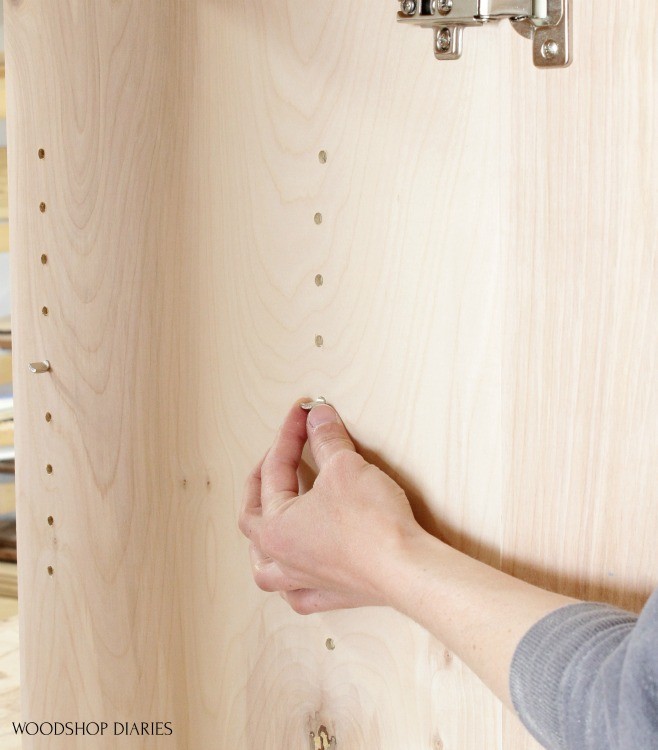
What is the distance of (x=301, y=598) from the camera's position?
596 millimetres

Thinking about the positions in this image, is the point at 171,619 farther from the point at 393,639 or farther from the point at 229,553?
the point at 393,639

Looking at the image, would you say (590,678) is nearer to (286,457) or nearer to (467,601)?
(467,601)

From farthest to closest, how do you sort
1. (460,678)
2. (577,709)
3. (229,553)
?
(229,553), (460,678), (577,709)

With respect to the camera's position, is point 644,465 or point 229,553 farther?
point 229,553

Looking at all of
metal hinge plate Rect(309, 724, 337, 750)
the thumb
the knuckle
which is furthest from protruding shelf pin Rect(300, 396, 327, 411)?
metal hinge plate Rect(309, 724, 337, 750)

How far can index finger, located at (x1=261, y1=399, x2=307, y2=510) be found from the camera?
23.8 inches

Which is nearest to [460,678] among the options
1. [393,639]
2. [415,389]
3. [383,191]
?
[393,639]

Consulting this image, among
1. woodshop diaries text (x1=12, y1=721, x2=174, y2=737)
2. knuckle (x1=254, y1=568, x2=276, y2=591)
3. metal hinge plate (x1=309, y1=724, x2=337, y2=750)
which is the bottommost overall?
woodshop diaries text (x1=12, y1=721, x2=174, y2=737)

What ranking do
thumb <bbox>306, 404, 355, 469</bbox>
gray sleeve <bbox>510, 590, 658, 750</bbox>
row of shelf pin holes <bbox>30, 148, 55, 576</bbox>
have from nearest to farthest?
gray sleeve <bbox>510, 590, 658, 750</bbox> < thumb <bbox>306, 404, 355, 469</bbox> < row of shelf pin holes <bbox>30, 148, 55, 576</bbox>

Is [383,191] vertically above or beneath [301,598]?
above

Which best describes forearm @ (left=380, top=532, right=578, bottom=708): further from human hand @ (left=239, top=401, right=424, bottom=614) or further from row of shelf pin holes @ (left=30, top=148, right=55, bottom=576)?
row of shelf pin holes @ (left=30, top=148, right=55, bottom=576)

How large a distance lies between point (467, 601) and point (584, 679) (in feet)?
0.28

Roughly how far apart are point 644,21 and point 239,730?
1.87 ft

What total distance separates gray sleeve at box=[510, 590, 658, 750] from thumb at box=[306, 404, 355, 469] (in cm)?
21
